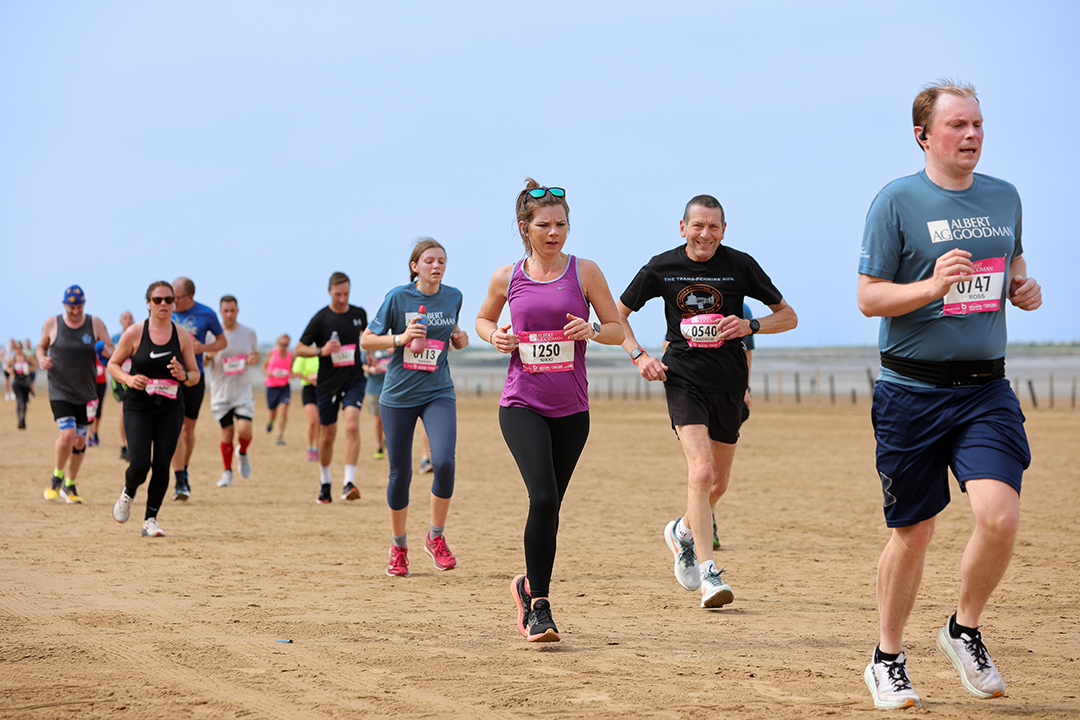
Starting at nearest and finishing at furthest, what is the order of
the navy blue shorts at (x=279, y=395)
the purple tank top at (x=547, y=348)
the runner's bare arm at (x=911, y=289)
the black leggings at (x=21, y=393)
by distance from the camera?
the runner's bare arm at (x=911, y=289)
the purple tank top at (x=547, y=348)
the navy blue shorts at (x=279, y=395)
the black leggings at (x=21, y=393)

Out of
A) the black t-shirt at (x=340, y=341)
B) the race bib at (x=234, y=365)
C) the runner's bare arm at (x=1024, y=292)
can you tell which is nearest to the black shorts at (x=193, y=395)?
the black t-shirt at (x=340, y=341)

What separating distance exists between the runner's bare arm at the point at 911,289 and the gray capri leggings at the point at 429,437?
3.95 meters

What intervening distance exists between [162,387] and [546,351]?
492 cm

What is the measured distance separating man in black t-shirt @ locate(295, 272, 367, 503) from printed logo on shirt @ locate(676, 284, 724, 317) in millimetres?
5674

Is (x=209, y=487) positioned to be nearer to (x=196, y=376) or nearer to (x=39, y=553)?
(x=196, y=376)

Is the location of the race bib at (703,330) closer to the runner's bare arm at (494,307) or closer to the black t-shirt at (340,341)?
the runner's bare arm at (494,307)

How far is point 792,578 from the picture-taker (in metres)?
7.32

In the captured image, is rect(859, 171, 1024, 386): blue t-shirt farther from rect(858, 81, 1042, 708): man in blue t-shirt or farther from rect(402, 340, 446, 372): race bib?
rect(402, 340, 446, 372): race bib

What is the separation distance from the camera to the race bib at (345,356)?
39.0 ft

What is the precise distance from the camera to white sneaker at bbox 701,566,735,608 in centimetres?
618

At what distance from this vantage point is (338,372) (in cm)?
1212

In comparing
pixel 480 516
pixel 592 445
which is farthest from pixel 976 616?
pixel 592 445

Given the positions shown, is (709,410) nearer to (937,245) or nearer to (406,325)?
A: (406,325)

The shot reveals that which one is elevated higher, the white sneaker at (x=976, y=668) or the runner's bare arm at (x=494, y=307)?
the runner's bare arm at (x=494, y=307)
